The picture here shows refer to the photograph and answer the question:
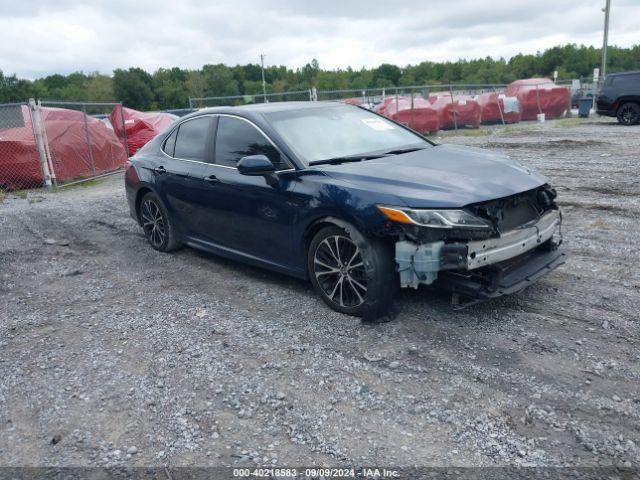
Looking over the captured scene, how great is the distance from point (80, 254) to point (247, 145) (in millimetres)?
3124

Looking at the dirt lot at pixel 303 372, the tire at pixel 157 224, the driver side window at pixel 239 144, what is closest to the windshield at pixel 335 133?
the driver side window at pixel 239 144

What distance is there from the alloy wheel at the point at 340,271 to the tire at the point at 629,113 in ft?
62.1

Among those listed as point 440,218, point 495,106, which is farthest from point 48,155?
point 495,106

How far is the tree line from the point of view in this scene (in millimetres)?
84312

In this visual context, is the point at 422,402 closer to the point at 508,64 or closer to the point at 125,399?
the point at 125,399

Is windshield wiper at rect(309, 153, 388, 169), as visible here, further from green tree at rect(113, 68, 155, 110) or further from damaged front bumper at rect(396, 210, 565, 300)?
green tree at rect(113, 68, 155, 110)

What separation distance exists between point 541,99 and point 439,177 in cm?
2576

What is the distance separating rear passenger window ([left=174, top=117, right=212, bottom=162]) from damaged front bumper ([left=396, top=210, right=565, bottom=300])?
8.88 ft

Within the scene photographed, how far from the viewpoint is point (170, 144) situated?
6.44 meters

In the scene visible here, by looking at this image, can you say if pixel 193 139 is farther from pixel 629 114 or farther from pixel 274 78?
pixel 274 78

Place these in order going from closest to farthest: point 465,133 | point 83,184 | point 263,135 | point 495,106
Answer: point 263,135, point 83,184, point 465,133, point 495,106

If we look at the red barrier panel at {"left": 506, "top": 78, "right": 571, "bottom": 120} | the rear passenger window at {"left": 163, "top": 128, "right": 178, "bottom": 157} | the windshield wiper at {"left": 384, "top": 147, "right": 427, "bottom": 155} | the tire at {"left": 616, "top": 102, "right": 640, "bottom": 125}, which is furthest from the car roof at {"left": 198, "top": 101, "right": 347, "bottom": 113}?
the red barrier panel at {"left": 506, "top": 78, "right": 571, "bottom": 120}

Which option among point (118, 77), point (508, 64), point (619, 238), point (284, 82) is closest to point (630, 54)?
point (508, 64)

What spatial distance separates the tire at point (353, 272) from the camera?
14.1 feet
